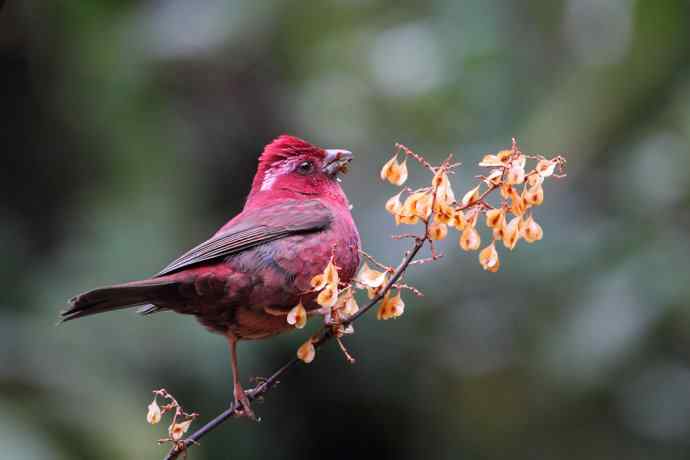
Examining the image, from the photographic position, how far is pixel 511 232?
3.06 metres

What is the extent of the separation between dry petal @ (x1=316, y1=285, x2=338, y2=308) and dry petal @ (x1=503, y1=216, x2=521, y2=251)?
20.6 inches

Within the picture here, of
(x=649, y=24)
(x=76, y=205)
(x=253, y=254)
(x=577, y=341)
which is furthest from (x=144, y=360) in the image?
(x=649, y=24)

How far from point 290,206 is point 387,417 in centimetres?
255

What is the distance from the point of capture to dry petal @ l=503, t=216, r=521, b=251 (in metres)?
3.05

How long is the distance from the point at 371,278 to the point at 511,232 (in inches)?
17.5

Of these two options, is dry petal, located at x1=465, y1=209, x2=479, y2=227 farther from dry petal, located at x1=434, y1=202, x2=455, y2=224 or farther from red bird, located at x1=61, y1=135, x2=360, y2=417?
red bird, located at x1=61, y1=135, x2=360, y2=417

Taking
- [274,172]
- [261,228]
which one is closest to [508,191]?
[261,228]

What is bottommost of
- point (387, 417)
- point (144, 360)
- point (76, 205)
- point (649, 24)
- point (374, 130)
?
point (387, 417)

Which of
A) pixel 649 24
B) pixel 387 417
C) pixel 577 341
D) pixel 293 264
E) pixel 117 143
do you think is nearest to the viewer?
pixel 293 264

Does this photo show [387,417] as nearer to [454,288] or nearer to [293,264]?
[454,288]

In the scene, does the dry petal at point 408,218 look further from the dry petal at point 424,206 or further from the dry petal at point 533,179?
the dry petal at point 533,179

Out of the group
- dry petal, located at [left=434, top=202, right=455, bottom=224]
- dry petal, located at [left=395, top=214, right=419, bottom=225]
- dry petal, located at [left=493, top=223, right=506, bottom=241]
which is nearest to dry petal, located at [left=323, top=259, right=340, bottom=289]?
dry petal, located at [left=395, top=214, right=419, bottom=225]

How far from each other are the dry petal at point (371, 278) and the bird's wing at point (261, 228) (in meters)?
1.13

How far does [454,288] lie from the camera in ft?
20.7
